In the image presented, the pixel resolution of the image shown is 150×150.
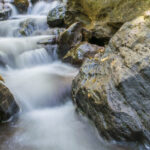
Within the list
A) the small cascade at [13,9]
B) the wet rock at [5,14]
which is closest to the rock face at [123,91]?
the wet rock at [5,14]

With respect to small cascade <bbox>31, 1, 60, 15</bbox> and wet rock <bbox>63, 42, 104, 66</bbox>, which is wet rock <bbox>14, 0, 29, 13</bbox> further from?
wet rock <bbox>63, 42, 104, 66</bbox>

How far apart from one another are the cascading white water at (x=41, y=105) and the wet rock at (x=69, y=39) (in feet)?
1.64

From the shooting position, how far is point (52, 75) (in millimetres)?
4809

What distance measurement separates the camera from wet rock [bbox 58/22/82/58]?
6102mm

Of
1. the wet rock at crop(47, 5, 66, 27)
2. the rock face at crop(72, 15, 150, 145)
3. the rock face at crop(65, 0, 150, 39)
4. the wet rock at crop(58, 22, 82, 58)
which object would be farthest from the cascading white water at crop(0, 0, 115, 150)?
the wet rock at crop(47, 5, 66, 27)

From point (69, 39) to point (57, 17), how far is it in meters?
3.19

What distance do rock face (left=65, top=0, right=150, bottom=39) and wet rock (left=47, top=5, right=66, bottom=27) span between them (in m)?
1.52

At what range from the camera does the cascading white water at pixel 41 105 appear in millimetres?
2520

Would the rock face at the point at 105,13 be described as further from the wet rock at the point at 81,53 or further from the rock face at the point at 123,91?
the rock face at the point at 123,91

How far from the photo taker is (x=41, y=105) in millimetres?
3506

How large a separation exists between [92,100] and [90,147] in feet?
Answer: 2.30

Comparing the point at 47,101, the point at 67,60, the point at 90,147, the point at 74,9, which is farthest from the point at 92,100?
the point at 74,9

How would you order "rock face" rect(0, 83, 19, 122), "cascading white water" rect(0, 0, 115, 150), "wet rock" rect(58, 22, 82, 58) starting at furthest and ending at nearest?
1. "wet rock" rect(58, 22, 82, 58)
2. "rock face" rect(0, 83, 19, 122)
3. "cascading white water" rect(0, 0, 115, 150)

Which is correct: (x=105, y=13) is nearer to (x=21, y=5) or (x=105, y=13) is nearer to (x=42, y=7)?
(x=42, y=7)
